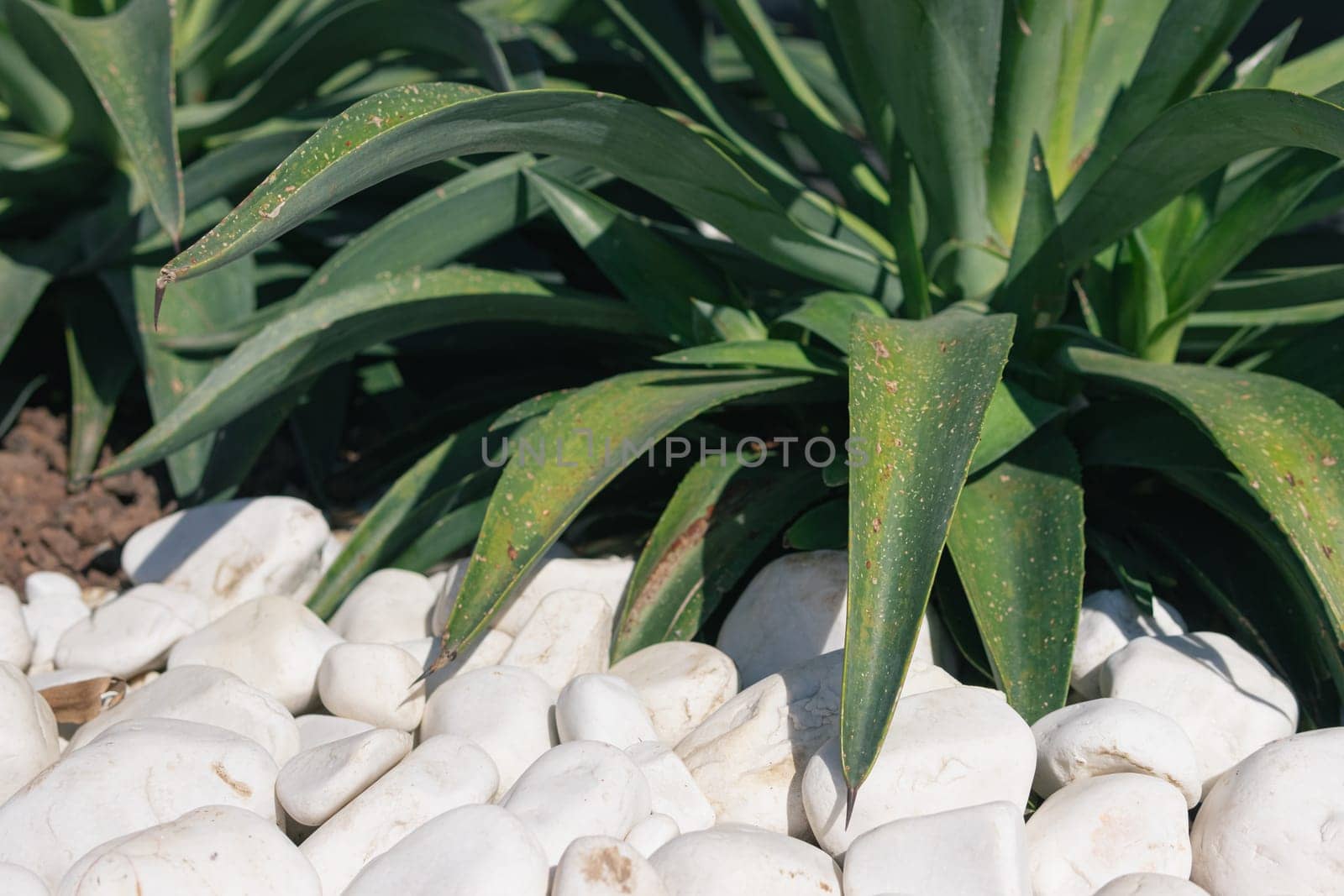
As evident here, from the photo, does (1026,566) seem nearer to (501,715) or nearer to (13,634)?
(501,715)

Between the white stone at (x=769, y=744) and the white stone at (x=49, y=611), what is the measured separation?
0.72m

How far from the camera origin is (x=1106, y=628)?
1.19 meters

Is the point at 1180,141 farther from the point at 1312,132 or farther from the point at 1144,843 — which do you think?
the point at 1144,843

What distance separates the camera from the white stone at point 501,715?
3.44 ft

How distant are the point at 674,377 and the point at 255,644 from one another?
19.0 inches

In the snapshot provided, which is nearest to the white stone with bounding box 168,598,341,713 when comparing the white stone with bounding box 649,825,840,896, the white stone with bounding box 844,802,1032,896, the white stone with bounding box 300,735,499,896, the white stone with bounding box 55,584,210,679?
the white stone with bounding box 55,584,210,679

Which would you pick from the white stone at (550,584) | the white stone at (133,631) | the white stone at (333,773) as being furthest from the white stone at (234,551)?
the white stone at (333,773)

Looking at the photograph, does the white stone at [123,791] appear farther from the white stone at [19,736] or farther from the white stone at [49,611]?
the white stone at [49,611]

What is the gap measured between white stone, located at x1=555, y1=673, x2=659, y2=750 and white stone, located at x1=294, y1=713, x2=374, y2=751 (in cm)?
19

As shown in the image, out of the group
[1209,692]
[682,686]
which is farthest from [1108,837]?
[682,686]

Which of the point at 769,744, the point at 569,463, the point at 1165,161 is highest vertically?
the point at 1165,161

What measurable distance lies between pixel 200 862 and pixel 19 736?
311 millimetres

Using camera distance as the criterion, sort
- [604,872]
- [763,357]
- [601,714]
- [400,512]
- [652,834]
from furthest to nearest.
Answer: [400,512] → [763,357] → [601,714] → [652,834] → [604,872]

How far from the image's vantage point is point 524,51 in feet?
5.45
